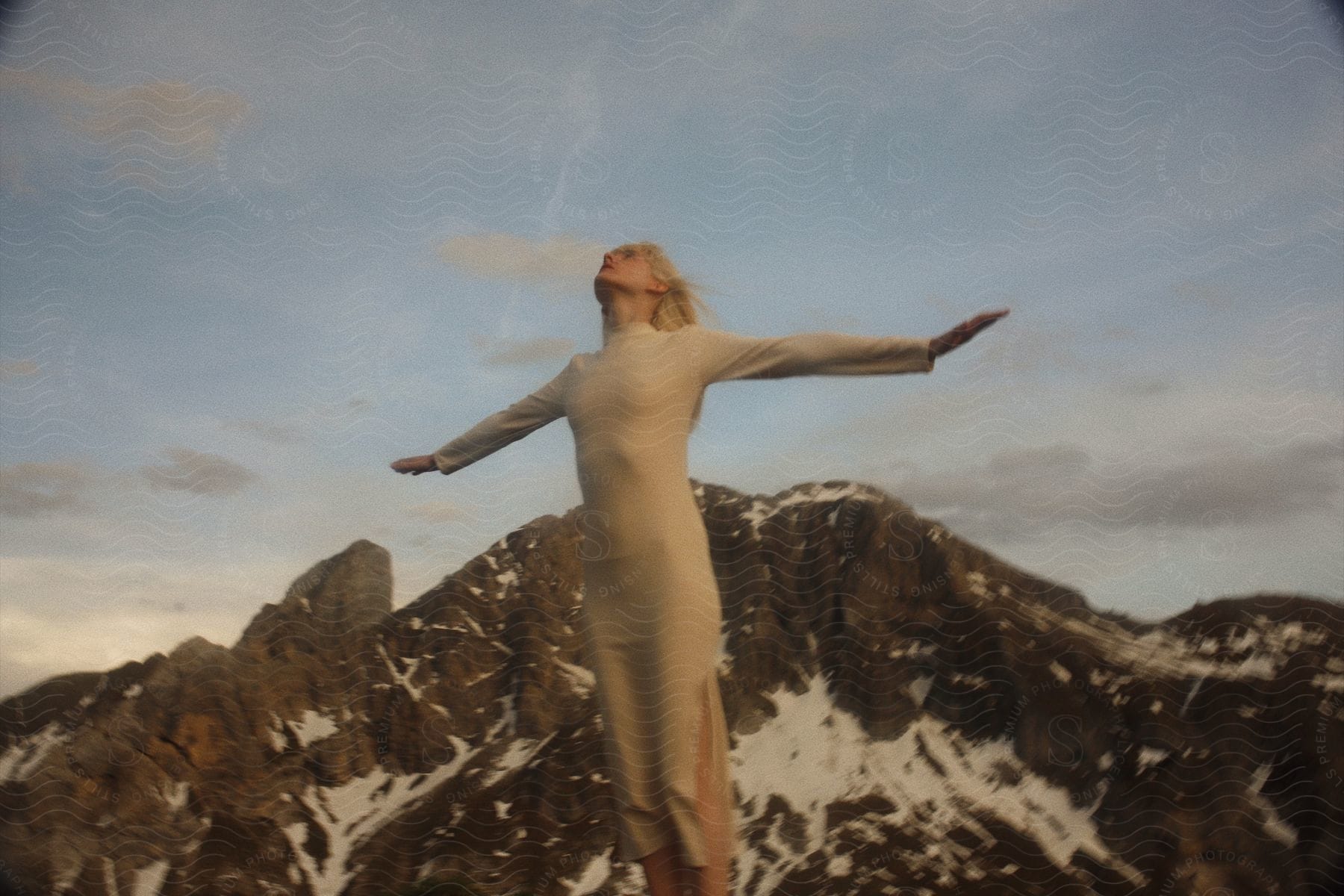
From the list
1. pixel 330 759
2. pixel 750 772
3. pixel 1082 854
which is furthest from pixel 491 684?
pixel 1082 854

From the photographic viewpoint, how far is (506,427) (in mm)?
3314

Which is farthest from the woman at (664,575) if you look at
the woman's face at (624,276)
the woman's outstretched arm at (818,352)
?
the woman's face at (624,276)

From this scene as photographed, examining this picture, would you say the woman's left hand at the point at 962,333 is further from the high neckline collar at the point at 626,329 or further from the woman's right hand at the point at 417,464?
the woman's right hand at the point at 417,464

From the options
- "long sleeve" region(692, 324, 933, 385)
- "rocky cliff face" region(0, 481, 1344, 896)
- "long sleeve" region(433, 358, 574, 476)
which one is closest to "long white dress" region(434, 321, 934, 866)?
"long sleeve" region(692, 324, 933, 385)

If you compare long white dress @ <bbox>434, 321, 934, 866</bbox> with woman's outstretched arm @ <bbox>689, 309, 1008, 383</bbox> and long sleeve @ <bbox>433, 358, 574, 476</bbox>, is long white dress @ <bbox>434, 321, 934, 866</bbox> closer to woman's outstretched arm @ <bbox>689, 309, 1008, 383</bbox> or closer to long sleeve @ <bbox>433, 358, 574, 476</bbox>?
woman's outstretched arm @ <bbox>689, 309, 1008, 383</bbox>

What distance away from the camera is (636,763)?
275cm

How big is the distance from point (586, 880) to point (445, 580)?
15.3m

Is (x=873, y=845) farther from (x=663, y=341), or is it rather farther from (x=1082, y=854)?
(x=663, y=341)

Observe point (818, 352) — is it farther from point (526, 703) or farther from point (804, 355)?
point (526, 703)

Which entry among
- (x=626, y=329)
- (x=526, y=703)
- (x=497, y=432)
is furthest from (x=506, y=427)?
(x=526, y=703)

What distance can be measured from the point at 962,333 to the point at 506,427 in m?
1.26

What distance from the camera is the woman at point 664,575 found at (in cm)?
274

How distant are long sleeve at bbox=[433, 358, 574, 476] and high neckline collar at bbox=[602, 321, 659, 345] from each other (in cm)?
12

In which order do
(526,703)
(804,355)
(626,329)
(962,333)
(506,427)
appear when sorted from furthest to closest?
(526,703) < (506,427) < (626,329) < (804,355) < (962,333)
